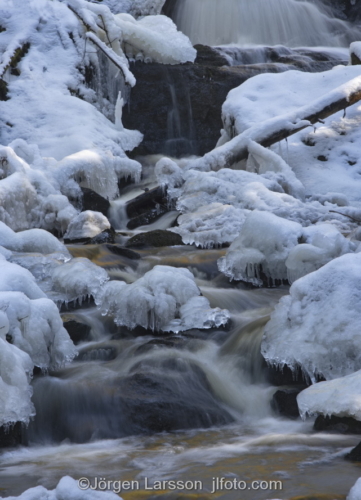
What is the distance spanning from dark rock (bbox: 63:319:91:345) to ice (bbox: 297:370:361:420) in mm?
2247

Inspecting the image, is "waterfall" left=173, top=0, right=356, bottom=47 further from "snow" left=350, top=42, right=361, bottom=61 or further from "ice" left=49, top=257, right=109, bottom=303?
"ice" left=49, top=257, right=109, bottom=303

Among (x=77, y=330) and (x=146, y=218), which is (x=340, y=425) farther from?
(x=146, y=218)

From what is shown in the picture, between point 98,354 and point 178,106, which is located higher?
point 98,354

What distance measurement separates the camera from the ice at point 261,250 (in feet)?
20.1

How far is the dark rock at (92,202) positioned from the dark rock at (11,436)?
5547 millimetres

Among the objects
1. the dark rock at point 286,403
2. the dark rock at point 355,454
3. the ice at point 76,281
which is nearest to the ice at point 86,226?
the ice at point 76,281

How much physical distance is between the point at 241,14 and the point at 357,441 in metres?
17.2

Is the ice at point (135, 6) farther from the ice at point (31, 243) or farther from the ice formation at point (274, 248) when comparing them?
the ice formation at point (274, 248)

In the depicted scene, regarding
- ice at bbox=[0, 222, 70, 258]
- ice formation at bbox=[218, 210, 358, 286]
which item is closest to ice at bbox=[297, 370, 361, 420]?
ice formation at bbox=[218, 210, 358, 286]

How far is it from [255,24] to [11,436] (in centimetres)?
1704

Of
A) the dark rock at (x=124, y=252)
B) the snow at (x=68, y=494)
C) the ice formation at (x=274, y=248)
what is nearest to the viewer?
the snow at (x=68, y=494)

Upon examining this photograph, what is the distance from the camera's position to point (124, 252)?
271 inches

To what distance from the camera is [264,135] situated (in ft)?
32.5

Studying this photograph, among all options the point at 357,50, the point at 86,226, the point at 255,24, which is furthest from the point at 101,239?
the point at 255,24
